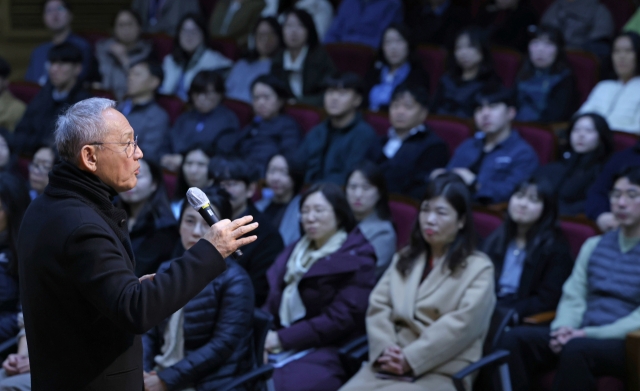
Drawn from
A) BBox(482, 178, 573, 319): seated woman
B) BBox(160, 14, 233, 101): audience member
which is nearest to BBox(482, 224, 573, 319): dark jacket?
BBox(482, 178, 573, 319): seated woman

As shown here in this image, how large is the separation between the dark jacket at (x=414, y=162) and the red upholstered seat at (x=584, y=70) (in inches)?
26.2

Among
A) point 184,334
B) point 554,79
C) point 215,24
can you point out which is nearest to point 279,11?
point 215,24

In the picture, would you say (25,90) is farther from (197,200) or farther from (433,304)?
(197,200)

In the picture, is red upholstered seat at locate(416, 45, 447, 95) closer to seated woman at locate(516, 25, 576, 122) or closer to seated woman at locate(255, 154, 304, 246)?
seated woman at locate(516, 25, 576, 122)

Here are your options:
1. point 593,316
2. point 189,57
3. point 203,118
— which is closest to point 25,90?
point 189,57

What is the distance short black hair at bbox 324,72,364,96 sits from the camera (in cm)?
318

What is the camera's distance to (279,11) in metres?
4.46

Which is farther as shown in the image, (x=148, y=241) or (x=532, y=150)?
(x=532, y=150)

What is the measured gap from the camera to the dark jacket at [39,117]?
368 centimetres

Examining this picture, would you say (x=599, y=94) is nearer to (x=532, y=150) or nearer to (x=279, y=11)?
(x=532, y=150)

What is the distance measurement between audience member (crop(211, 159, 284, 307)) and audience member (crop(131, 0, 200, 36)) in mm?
2094

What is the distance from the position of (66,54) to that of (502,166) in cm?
199

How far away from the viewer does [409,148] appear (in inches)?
118

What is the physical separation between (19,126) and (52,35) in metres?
1.00
